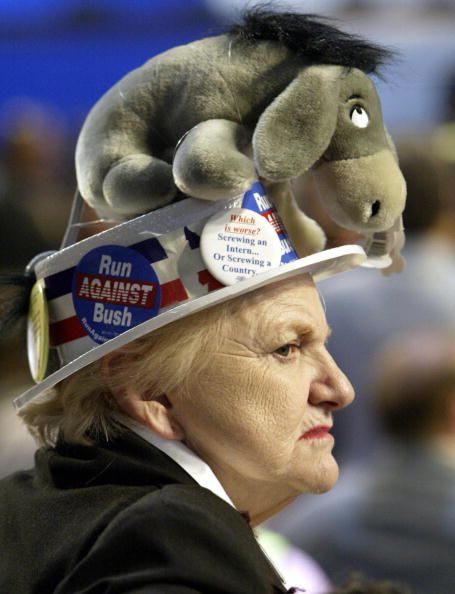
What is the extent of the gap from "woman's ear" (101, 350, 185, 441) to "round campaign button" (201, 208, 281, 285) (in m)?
0.17

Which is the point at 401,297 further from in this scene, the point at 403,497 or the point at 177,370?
the point at 177,370

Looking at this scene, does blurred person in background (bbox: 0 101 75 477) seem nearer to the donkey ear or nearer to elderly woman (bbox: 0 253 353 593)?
elderly woman (bbox: 0 253 353 593)

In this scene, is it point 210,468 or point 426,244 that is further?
point 426,244

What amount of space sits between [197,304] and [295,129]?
0.81 feet

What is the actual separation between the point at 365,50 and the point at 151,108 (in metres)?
0.29

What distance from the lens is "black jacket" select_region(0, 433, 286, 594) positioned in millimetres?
1116

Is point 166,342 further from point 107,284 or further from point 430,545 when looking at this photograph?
point 430,545

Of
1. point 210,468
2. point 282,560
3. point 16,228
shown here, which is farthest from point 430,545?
point 16,228

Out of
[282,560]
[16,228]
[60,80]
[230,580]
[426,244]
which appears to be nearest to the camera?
[230,580]

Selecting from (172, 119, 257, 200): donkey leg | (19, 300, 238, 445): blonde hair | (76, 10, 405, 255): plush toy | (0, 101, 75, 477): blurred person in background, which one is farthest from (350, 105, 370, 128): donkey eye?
(0, 101, 75, 477): blurred person in background

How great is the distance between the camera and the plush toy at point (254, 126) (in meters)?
1.31

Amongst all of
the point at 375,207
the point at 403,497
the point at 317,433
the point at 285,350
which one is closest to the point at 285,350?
the point at 285,350

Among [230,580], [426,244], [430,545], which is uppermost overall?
[230,580]

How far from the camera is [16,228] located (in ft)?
9.86
